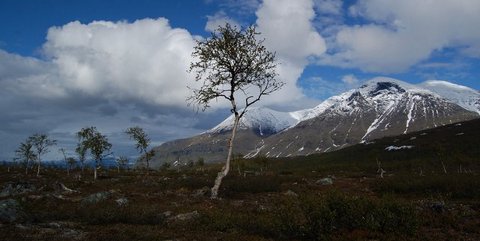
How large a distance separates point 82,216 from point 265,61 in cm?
2044

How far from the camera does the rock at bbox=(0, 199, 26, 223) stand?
19.7 metres

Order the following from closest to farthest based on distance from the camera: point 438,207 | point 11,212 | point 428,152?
point 11,212
point 438,207
point 428,152

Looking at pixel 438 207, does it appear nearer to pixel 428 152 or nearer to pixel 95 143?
pixel 95 143

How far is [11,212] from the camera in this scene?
20391 mm

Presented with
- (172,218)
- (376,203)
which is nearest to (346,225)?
(376,203)

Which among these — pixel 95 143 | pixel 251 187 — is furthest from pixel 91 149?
pixel 251 187

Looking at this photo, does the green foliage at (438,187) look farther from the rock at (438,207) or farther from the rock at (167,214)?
the rock at (167,214)

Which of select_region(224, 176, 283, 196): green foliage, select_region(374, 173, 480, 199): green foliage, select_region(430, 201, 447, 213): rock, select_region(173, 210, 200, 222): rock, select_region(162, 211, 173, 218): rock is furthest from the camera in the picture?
select_region(224, 176, 283, 196): green foliage

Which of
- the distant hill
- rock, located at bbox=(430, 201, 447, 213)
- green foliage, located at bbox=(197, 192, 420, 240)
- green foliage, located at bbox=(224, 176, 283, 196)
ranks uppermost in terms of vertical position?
the distant hill

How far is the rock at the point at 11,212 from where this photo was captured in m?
19.7

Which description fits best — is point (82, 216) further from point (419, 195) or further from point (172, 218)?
point (419, 195)

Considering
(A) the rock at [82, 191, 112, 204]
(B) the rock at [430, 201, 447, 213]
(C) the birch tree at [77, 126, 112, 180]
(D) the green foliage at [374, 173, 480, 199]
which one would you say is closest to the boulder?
(A) the rock at [82, 191, 112, 204]

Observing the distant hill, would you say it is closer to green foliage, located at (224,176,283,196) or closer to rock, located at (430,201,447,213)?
green foliage, located at (224,176,283,196)

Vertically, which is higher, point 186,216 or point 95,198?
point 95,198
